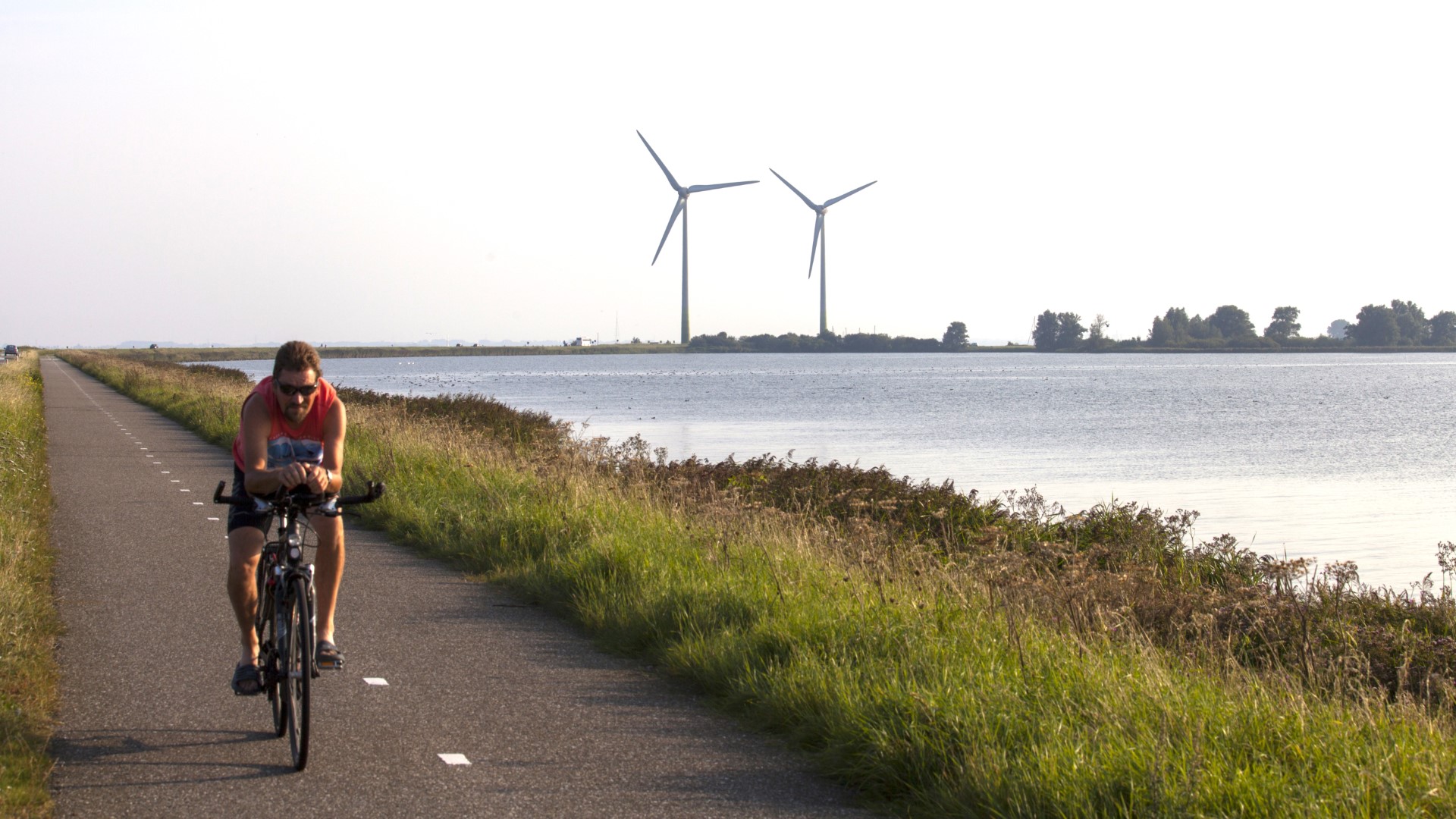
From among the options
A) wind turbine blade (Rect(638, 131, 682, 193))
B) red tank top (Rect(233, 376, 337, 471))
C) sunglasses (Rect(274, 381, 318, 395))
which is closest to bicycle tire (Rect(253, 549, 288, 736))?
red tank top (Rect(233, 376, 337, 471))

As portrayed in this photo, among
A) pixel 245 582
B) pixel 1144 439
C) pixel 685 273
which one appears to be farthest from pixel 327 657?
pixel 685 273

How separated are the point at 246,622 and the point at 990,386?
83054 mm

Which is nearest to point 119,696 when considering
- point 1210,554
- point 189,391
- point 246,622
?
point 246,622

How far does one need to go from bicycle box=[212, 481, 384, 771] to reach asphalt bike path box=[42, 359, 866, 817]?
245mm

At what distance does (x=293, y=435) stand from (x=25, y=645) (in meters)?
2.77

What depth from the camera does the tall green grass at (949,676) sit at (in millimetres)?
4805

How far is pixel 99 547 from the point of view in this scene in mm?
12250

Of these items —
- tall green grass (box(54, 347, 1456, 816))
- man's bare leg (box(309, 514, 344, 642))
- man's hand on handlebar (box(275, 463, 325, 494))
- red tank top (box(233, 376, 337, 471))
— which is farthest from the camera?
man's bare leg (box(309, 514, 344, 642))

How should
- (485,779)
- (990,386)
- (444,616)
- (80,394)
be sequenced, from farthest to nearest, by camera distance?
(990,386) → (80,394) → (444,616) → (485,779)

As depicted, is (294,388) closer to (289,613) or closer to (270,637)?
(289,613)

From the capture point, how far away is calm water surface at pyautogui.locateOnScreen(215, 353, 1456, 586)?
72.6ft

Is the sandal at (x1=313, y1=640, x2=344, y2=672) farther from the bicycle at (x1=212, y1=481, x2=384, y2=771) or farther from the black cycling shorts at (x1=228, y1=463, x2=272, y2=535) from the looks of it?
the black cycling shorts at (x1=228, y1=463, x2=272, y2=535)

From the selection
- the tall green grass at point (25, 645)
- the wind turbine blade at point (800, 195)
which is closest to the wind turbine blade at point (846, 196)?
the wind turbine blade at point (800, 195)

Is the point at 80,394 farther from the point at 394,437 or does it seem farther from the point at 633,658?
the point at 633,658
